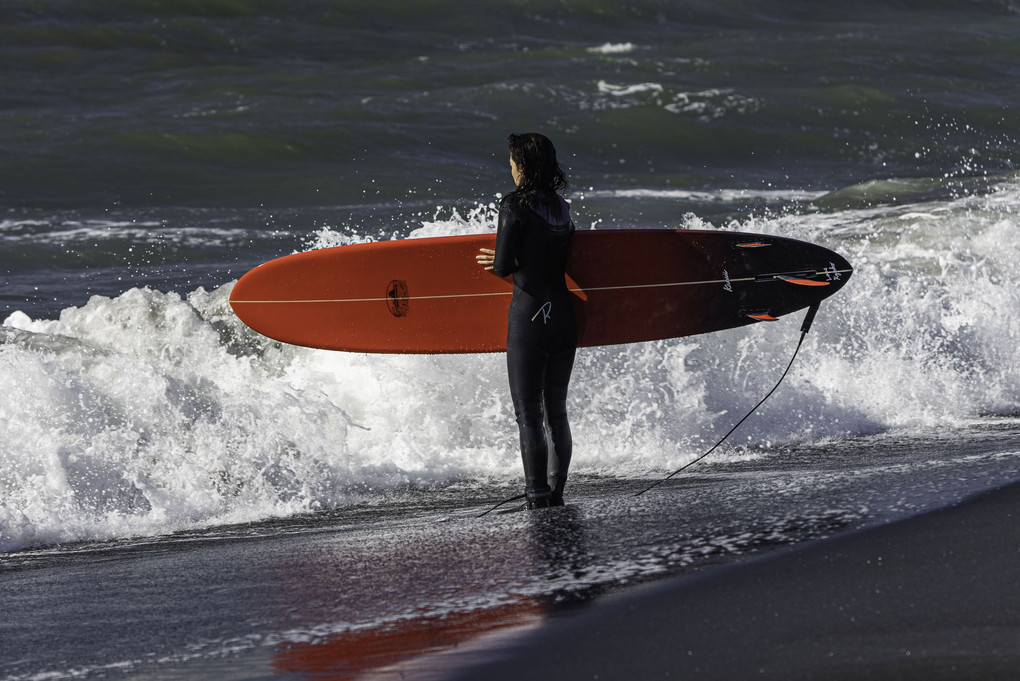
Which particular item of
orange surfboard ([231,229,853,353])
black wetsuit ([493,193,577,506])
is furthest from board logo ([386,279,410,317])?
black wetsuit ([493,193,577,506])

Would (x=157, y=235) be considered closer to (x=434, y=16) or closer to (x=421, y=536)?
(x=421, y=536)

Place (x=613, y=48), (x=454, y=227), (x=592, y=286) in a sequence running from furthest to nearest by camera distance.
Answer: (x=613, y=48), (x=454, y=227), (x=592, y=286)

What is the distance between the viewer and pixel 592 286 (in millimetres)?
5090

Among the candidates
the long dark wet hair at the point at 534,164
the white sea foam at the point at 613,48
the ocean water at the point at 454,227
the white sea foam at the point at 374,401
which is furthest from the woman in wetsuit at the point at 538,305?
the white sea foam at the point at 613,48

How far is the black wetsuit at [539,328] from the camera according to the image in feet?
13.4

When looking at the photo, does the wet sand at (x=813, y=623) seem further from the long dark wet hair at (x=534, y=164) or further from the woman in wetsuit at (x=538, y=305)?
the long dark wet hair at (x=534, y=164)

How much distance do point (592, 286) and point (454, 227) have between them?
243cm

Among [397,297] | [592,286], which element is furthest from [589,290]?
[397,297]

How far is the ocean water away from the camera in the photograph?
512 centimetres

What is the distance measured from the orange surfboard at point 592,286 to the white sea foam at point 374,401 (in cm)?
65

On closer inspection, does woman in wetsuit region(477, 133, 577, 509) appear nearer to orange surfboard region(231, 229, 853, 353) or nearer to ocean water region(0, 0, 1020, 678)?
ocean water region(0, 0, 1020, 678)

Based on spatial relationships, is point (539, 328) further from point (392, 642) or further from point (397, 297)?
point (392, 642)

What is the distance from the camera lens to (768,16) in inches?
885

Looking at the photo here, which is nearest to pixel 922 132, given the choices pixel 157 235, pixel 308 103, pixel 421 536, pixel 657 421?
pixel 308 103
